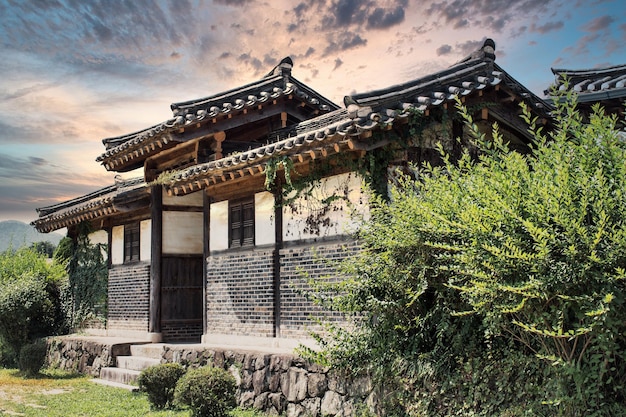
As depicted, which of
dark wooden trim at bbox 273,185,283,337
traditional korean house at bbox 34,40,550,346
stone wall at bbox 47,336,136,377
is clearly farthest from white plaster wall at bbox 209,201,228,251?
stone wall at bbox 47,336,136,377

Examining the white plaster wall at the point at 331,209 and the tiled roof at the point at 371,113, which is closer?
the tiled roof at the point at 371,113

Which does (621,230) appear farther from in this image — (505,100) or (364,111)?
(505,100)

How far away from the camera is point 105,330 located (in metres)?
17.9

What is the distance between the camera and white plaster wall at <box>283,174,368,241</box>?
10.1 meters

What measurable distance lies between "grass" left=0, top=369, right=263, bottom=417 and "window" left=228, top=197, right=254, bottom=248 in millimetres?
3457

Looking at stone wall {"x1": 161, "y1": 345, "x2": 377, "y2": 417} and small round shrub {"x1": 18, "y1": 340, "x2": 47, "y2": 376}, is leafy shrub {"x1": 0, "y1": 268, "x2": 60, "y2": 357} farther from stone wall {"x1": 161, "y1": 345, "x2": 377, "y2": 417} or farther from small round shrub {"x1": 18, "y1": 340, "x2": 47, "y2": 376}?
stone wall {"x1": 161, "y1": 345, "x2": 377, "y2": 417}

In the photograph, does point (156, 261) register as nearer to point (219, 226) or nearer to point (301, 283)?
point (219, 226)

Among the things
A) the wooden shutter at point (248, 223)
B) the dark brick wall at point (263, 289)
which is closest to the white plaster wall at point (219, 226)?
the dark brick wall at point (263, 289)

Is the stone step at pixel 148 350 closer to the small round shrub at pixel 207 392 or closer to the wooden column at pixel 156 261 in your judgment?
the wooden column at pixel 156 261

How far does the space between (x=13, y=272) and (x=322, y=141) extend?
52.8 feet

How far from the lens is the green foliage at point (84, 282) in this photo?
61.0ft

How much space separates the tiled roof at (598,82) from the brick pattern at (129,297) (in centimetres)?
1075

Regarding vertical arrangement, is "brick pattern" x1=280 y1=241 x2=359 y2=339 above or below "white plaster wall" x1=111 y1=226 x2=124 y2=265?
below

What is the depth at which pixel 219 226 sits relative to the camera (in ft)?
43.1
